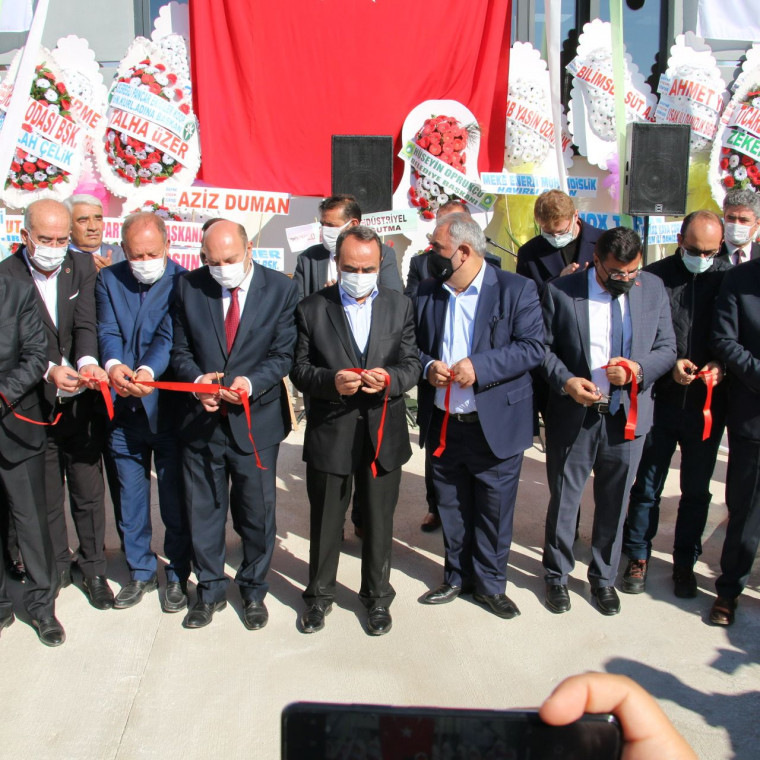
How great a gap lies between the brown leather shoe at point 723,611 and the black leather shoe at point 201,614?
2598mm

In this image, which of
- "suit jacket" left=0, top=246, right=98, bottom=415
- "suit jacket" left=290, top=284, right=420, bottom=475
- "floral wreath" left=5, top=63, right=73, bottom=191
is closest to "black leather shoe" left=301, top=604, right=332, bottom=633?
"suit jacket" left=290, top=284, right=420, bottom=475

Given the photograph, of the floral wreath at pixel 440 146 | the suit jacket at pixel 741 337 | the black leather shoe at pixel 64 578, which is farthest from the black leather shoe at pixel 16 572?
the floral wreath at pixel 440 146

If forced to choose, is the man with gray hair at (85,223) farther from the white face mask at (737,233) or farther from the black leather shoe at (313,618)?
the white face mask at (737,233)

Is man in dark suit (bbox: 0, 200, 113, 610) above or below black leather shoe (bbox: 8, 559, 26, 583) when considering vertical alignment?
above

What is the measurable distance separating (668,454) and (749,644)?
1.04 meters

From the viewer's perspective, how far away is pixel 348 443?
12.3ft

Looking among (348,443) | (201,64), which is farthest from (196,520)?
(201,64)

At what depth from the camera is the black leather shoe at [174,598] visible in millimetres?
4000

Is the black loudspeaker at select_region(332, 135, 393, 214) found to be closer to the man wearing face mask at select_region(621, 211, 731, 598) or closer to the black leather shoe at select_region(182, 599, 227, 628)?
the man wearing face mask at select_region(621, 211, 731, 598)

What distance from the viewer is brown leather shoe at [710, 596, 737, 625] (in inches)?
152

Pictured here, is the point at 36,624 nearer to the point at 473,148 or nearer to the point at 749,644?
the point at 749,644

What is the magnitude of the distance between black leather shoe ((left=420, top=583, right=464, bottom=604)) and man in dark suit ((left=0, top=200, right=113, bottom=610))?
173cm

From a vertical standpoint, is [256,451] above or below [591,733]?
below

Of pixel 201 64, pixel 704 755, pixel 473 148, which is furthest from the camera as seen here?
pixel 473 148
